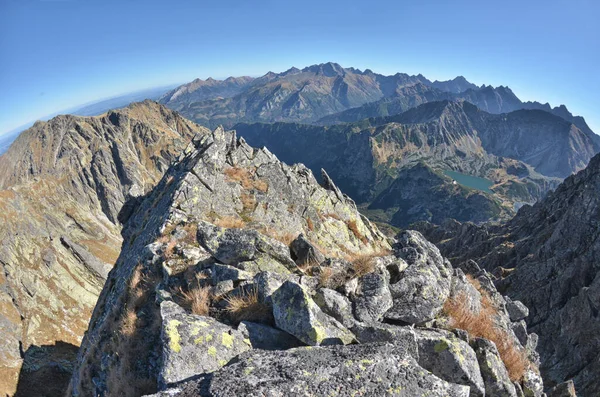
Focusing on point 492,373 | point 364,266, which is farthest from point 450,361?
point 364,266

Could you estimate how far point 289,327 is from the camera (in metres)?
11.6

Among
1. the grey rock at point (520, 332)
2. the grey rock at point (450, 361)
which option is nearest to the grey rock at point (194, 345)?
the grey rock at point (450, 361)

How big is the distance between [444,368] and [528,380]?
6.84 metres

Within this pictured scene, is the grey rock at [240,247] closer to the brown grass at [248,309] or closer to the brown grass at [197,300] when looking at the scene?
the brown grass at [197,300]

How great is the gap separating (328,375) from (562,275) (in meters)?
98.9

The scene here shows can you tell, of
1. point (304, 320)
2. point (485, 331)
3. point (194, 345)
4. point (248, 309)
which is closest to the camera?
point (194, 345)

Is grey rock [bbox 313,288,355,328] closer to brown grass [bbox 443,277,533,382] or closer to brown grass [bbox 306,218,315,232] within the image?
brown grass [bbox 443,277,533,382]

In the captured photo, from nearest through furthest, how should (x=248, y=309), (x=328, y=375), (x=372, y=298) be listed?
(x=328, y=375), (x=248, y=309), (x=372, y=298)

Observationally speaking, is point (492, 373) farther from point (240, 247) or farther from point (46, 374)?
point (46, 374)

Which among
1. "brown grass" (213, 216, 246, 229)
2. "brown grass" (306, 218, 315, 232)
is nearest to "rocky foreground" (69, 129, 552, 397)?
"brown grass" (213, 216, 246, 229)

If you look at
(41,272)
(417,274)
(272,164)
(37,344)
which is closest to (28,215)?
(41,272)

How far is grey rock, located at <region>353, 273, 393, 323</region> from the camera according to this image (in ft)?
44.4

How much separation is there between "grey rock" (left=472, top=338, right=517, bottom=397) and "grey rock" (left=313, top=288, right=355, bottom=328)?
577 cm

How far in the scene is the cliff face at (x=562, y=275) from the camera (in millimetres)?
59625
